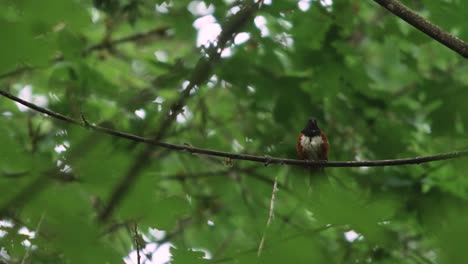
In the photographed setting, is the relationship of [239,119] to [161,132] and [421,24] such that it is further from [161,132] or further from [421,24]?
[161,132]

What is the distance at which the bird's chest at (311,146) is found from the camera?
5.30m

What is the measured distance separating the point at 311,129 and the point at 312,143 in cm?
17

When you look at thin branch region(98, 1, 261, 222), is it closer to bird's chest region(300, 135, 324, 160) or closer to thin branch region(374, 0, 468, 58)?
thin branch region(374, 0, 468, 58)

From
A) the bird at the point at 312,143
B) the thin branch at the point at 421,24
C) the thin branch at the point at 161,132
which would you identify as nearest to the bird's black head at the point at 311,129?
the bird at the point at 312,143

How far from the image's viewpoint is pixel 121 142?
4.22m

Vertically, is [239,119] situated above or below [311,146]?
above

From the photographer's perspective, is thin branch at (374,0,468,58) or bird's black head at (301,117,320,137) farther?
bird's black head at (301,117,320,137)

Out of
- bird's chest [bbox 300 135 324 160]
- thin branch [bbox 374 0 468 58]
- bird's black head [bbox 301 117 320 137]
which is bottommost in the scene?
thin branch [bbox 374 0 468 58]

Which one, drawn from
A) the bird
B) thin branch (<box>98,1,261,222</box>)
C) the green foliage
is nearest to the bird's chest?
the bird

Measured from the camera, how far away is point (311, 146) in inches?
209

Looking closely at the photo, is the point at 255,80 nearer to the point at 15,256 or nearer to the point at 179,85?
the point at 179,85

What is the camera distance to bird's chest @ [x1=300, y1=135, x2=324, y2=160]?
17.4ft

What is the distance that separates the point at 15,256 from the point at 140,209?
0.87 meters

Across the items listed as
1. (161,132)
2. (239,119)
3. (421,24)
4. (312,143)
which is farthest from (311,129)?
(161,132)
